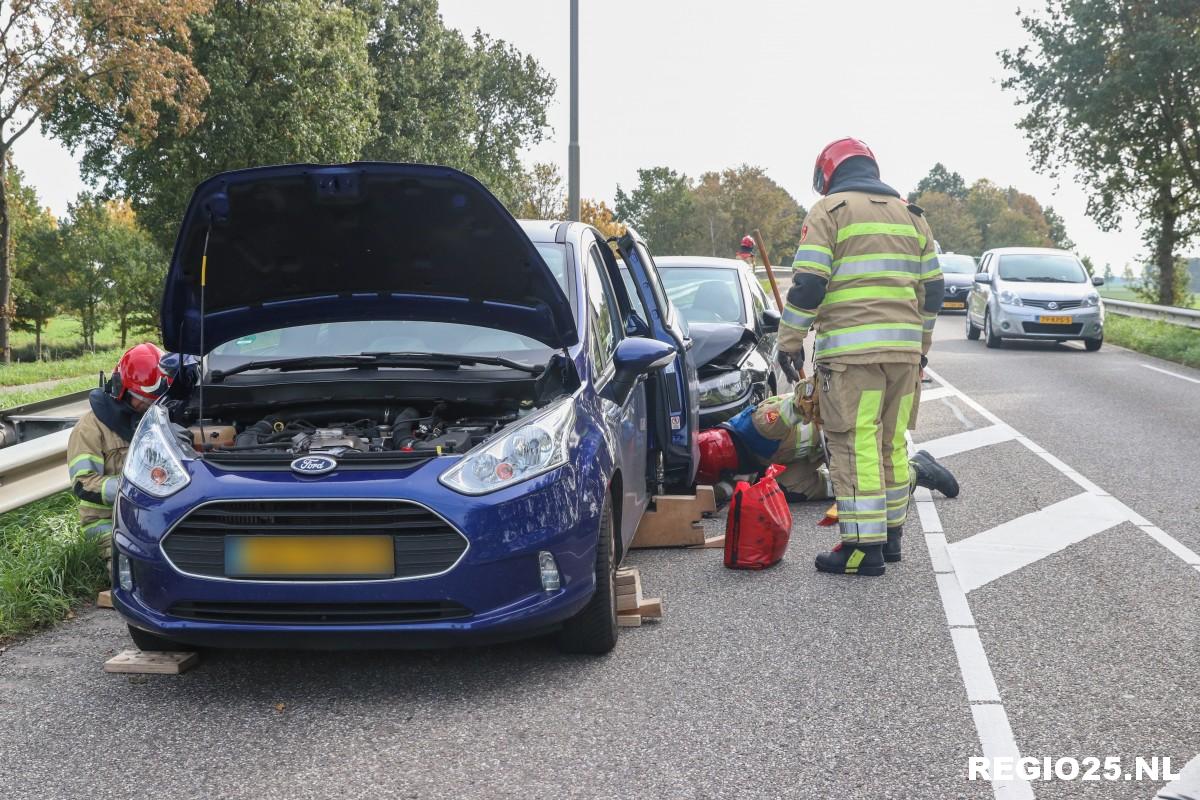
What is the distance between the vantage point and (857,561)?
6.01 metres

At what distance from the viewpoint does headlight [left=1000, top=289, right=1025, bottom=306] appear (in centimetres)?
2088

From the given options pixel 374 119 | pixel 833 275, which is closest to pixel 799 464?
pixel 833 275

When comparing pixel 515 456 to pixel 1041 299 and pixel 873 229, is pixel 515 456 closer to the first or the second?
pixel 873 229

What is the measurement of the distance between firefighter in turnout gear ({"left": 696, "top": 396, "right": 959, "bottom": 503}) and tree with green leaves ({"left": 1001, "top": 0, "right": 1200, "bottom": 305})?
77.5 ft

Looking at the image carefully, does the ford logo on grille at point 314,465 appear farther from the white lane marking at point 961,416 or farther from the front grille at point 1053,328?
the front grille at point 1053,328

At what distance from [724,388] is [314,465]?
4997 millimetres

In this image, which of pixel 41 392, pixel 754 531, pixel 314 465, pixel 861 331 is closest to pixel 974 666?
pixel 754 531

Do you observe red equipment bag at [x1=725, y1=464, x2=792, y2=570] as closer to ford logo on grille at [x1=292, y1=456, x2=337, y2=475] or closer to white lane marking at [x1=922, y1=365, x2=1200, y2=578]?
white lane marking at [x1=922, y1=365, x2=1200, y2=578]

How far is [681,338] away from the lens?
691cm

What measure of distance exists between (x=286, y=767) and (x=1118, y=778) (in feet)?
7.96

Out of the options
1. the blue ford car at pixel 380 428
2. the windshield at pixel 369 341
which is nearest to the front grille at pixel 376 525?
the blue ford car at pixel 380 428

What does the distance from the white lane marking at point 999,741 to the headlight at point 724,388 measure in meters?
4.75

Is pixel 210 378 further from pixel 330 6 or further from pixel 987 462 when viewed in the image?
pixel 330 6

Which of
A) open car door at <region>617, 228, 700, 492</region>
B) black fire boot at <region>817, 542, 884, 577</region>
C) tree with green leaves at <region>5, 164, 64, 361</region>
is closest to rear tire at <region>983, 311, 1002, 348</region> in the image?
open car door at <region>617, 228, 700, 492</region>
